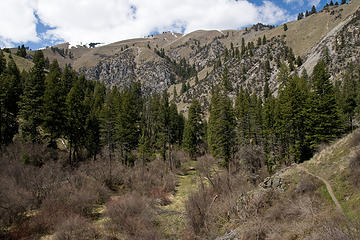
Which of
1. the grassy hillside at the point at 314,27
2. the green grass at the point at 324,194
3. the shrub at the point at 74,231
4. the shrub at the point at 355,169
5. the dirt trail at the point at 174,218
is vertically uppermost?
the grassy hillside at the point at 314,27

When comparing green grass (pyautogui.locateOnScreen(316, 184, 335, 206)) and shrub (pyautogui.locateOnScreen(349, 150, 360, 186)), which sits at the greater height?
shrub (pyautogui.locateOnScreen(349, 150, 360, 186))

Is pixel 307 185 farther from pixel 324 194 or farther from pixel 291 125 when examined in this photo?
pixel 291 125

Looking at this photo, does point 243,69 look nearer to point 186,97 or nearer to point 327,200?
point 186,97

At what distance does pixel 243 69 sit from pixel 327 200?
13053cm

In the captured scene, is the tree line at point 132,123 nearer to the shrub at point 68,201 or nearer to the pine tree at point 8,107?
the pine tree at point 8,107

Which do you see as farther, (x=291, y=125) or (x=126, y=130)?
(x=126, y=130)

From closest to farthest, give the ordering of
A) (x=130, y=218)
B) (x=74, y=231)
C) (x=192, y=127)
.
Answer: (x=74, y=231) → (x=130, y=218) → (x=192, y=127)

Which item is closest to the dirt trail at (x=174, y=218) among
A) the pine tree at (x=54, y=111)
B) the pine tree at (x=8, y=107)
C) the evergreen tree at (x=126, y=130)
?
the evergreen tree at (x=126, y=130)

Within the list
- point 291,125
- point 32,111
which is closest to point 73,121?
point 32,111

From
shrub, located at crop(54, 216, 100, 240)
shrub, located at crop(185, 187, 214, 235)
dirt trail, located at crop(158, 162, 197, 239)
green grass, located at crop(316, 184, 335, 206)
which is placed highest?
green grass, located at crop(316, 184, 335, 206)

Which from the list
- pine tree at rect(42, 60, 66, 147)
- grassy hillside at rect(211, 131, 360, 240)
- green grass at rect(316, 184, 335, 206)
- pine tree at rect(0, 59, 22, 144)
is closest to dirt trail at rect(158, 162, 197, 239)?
grassy hillside at rect(211, 131, 360, 240)

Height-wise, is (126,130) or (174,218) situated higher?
(126,130)

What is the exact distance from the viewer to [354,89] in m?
57.0

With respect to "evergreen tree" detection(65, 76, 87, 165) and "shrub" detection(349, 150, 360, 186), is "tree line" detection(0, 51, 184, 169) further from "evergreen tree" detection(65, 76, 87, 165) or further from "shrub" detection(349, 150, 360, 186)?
"shrub" detection(349, 150, 360, 186)
